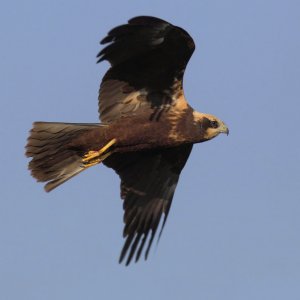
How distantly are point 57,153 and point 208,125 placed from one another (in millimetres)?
2029

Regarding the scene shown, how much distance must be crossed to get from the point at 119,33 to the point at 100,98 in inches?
47.4

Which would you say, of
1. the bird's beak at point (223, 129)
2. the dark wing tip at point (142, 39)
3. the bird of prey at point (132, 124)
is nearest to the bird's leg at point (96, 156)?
the bird of prey at point (132, 124)

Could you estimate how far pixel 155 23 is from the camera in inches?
624

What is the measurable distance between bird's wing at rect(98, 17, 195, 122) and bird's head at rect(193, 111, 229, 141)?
1.27 ft

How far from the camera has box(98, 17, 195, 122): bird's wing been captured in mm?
15922

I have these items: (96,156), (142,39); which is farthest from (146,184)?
(142,39)

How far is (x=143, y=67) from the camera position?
16500 millimetres

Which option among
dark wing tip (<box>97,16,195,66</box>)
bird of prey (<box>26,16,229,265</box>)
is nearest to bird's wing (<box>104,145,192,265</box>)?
bird of prey (<box>26,16,229,265</box>)

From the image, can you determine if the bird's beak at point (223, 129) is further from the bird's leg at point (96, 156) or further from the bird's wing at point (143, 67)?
the bird's leg at point (96, 156)

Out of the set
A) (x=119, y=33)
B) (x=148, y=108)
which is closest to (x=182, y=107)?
(x=148, y=108)

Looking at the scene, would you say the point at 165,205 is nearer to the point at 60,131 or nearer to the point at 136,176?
the point at 136,176

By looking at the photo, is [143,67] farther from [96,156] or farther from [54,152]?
[54,152]

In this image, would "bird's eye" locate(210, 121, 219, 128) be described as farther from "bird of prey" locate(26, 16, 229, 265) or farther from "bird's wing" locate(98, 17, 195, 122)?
"bird's wing" locate(98, 17, 195, 122)

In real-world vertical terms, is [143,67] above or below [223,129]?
above
